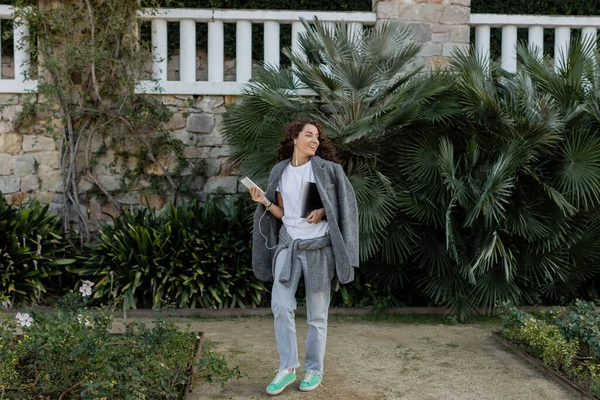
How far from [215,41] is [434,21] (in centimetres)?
240

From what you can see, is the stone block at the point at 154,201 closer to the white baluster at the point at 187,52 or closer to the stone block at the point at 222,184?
the stone block at the point at 222,184

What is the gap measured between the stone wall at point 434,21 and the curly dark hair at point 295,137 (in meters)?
3.51

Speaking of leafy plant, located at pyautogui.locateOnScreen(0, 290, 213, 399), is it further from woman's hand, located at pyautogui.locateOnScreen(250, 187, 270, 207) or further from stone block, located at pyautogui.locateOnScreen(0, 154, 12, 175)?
stone block, located at pyautogui.locateOnScreen(0, 154, 12, 175)

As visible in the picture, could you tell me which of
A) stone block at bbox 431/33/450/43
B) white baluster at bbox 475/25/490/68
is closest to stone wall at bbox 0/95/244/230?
stone block at bbox 431/33/450/43

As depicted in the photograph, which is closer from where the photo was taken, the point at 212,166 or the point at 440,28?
the point at 440,28

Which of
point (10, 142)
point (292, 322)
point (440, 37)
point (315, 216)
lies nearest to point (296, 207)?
point (315, 216)

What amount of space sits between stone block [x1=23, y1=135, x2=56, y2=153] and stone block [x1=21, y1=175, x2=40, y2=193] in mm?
292

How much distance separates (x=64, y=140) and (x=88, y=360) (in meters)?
4.05

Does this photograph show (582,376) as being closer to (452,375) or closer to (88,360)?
(452,375)

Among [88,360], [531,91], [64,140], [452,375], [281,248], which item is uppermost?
[531,91]

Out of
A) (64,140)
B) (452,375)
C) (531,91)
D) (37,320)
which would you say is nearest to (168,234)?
(64,140)

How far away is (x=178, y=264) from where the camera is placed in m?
6.78

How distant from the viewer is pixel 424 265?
6898 millimetres

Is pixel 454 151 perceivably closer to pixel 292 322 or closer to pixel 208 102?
pixel 208 102
